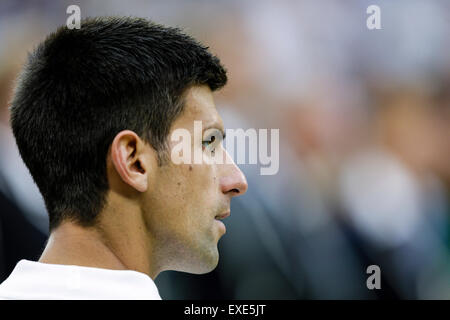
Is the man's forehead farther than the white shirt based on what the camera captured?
Yes

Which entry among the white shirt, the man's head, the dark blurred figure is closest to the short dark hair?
the man's head

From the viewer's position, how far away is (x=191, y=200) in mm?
1235

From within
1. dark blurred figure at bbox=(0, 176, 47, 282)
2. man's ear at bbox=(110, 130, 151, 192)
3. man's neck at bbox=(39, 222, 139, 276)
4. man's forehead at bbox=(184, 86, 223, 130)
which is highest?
man's forehead at bbox=(184, 86, 223, 130)

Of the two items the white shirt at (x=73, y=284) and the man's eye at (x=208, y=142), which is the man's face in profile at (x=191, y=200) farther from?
the white shirt at (x=73, y=284)

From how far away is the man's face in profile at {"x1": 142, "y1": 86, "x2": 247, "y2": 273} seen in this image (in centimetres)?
119

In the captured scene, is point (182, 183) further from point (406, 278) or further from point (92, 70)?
point (406, 278)

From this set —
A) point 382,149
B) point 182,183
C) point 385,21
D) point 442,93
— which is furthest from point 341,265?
point 182,183

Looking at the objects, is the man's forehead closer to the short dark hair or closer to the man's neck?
the short dark hair

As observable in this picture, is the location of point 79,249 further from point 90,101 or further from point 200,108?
point 200,108

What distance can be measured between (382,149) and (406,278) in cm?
72

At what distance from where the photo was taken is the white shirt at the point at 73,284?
3.34ft

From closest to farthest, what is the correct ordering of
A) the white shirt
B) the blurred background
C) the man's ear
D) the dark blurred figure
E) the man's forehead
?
the white shirt → the man's ear → the man's forehead → the dark blurred figure → the blurred background

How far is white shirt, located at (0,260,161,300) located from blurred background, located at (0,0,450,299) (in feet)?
6.90
